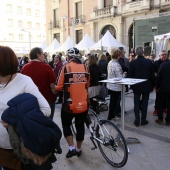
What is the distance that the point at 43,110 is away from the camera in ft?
5.84

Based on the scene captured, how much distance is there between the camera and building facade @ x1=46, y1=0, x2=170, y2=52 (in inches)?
784

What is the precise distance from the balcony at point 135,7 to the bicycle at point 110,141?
721 inches

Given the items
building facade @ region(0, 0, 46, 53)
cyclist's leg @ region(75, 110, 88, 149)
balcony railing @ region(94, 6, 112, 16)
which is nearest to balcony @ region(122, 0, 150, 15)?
balcony railing @ region(94, 6, 112, 16)

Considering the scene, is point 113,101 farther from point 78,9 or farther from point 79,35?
point 78,9

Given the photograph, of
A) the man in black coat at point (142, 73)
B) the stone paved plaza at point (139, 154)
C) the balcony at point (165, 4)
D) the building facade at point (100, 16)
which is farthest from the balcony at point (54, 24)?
the stone paved plaza at point (139, 154)

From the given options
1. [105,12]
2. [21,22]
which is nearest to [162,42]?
[105,12]

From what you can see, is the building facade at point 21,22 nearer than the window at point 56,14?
No

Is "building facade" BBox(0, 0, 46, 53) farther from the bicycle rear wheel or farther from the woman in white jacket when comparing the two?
the bicycle rear wheel

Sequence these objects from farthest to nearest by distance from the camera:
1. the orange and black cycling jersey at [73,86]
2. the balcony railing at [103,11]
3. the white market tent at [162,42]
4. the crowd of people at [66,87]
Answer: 1. the balcony railing at [103,11]
2. the white market tent at [162,42]
3. the orange and black cycling jersey at [73,86]
4. the crowd of people at [66,87]

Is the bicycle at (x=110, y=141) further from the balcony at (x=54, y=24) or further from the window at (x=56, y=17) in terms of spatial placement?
the window at (x=56, y=17)

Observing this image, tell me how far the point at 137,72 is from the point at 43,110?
3522 mm

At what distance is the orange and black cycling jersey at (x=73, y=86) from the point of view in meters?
3.11

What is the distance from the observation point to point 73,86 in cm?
311

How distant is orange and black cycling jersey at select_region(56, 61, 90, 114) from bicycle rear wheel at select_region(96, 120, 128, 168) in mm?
498
